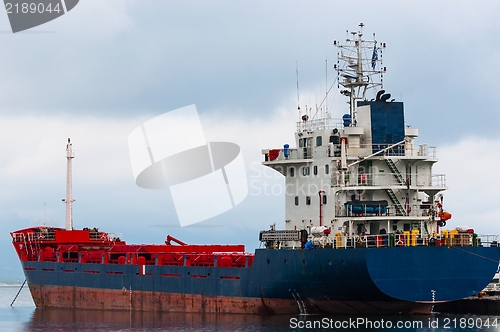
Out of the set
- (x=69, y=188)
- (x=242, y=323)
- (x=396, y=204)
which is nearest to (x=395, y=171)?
(x=396, y=204)

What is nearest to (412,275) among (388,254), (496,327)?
(388,254)

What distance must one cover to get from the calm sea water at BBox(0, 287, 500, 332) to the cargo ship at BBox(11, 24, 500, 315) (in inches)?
27.6

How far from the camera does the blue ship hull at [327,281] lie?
4297cm

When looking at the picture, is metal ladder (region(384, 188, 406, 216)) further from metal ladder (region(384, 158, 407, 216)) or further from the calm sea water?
the calm sea water

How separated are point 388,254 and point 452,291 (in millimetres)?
3594

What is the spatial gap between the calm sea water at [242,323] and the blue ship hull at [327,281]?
0.67 metres

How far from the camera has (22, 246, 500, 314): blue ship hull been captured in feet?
141

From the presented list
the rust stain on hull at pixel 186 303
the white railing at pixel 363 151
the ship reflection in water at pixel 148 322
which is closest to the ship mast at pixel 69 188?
the rust stain on hull at pixel 186 303

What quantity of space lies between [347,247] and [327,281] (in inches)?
70.2

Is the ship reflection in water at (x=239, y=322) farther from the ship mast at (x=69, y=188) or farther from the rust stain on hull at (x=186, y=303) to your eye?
the ship mast at (x=69, y=188)

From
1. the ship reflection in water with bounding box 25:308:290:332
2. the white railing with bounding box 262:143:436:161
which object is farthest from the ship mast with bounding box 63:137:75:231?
the white railing with bounding box 262:143:436:161

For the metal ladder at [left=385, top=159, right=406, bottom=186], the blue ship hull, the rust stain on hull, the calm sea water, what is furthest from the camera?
the metal ladder at [left=385, top=159, right=406, bottom=186]

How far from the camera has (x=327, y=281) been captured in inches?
1751

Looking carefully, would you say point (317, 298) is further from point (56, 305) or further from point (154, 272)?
point (56, 305)
